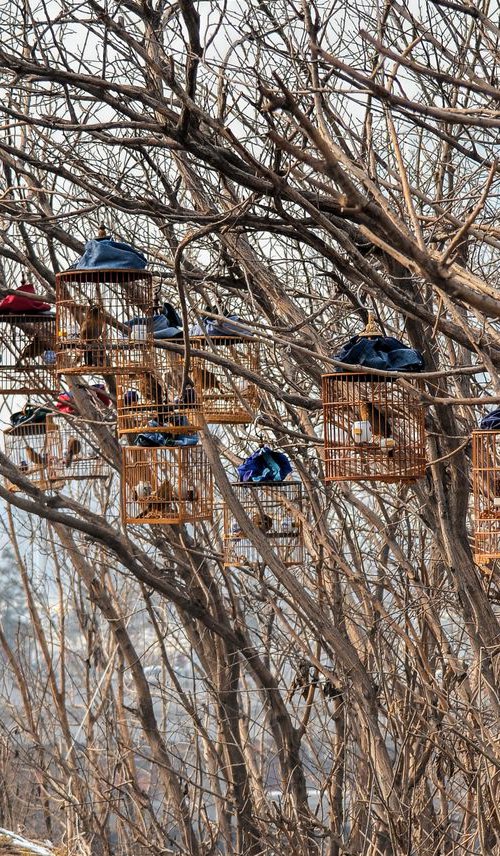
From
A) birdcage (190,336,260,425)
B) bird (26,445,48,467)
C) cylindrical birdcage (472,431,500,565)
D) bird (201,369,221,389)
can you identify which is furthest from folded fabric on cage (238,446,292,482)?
bird (26,445,48,467)

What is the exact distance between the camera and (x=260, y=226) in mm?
4668

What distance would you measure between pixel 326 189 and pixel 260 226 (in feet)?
5.17

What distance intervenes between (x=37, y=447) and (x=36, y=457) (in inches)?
7.7

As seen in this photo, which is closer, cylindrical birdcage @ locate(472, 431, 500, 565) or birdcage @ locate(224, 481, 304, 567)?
cylindrical birdcage @ locate(472, 431, 500, 565)

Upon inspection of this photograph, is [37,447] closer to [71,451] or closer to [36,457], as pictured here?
[36,457]

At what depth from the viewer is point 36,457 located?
912 cm

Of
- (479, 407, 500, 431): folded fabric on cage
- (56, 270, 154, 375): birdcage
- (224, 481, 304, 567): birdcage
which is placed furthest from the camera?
(224, 481, 304, 567): birdcage

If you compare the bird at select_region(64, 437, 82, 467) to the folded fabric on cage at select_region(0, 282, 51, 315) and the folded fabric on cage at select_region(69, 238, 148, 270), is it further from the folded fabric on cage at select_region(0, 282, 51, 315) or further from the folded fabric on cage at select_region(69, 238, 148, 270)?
the folded fabric on cage at select_region(69, 238, 148, 270)

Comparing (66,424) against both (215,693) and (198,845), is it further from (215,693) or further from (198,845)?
(198,845)

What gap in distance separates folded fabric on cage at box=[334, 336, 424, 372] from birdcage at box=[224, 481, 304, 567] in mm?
2840

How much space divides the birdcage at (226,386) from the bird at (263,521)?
0.78 m

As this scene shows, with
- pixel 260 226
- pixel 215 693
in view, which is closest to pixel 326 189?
pixel 260 226

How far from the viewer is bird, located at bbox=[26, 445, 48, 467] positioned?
28.8ft

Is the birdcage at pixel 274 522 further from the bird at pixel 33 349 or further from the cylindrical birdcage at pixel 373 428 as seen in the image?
the cylindrical birdcage at pixel 373 428
